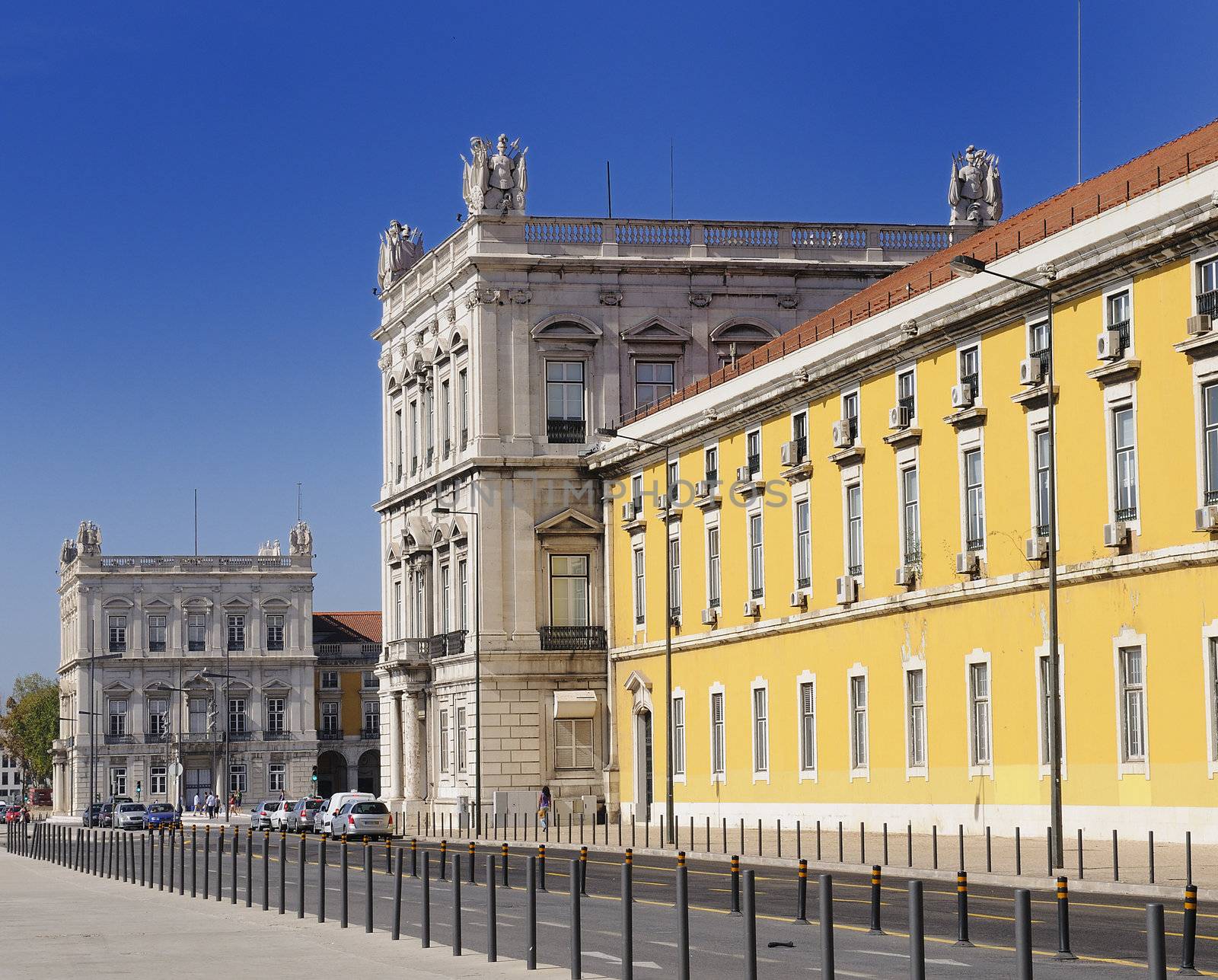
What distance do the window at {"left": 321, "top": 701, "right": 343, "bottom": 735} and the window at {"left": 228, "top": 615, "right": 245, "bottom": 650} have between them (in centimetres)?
849

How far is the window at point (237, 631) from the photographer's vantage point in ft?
453

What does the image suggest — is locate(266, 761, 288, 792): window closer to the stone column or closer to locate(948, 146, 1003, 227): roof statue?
the stone column

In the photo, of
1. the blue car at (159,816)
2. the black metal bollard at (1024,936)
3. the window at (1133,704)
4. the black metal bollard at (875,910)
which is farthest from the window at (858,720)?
the blue car at (159,816)

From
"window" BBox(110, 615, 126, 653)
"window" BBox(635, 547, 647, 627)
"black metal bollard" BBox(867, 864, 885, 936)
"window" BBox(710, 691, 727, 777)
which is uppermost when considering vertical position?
"window" BBox(110, 615, 126, 653)

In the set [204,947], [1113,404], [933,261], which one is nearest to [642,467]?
[933,261]

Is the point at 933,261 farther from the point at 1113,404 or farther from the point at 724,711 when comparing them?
the point at 1113,404

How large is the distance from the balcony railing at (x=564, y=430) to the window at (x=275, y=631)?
2775 inches

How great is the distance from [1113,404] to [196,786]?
10421cm

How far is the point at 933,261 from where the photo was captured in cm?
6072

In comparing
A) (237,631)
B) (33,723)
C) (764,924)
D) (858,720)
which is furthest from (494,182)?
(33,723)

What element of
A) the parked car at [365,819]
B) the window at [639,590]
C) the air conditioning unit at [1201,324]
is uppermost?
the air conditioning unit at [1201,324]

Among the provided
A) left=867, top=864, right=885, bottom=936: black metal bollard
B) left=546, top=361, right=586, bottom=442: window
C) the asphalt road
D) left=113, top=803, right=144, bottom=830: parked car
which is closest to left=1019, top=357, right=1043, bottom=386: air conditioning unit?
the asphalt road

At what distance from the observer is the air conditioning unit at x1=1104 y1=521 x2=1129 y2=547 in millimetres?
40062

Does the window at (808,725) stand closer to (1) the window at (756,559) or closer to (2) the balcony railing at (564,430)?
(1) the window at (756,559)
